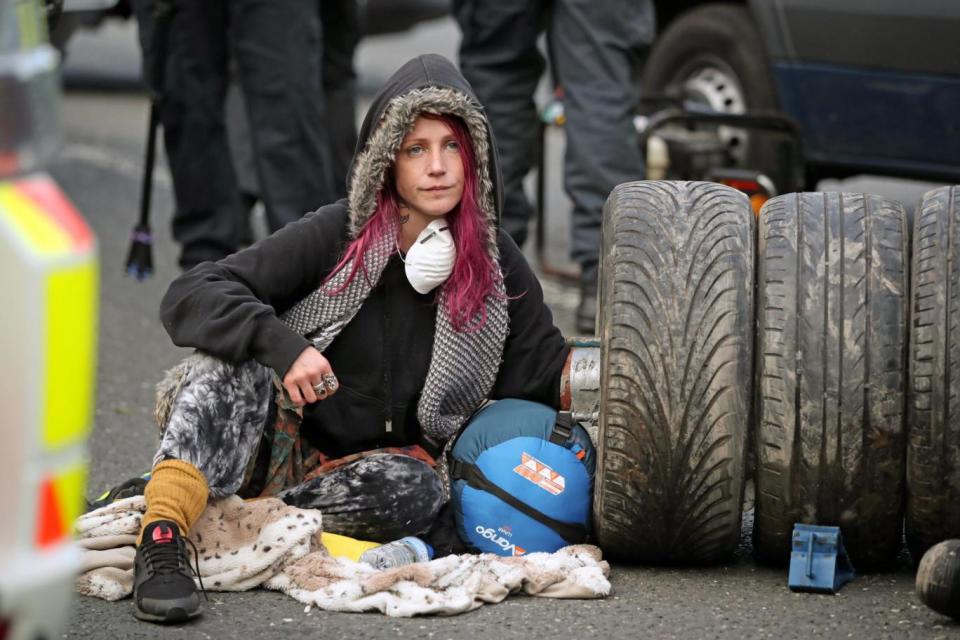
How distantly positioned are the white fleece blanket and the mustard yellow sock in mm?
83

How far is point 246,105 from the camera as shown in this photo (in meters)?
5.71

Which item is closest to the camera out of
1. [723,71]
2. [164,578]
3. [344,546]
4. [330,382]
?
[164,578]

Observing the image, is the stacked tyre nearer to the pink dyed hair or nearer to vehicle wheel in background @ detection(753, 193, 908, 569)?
vehicle wheel in background @ detection(753, 193, 908, 569)

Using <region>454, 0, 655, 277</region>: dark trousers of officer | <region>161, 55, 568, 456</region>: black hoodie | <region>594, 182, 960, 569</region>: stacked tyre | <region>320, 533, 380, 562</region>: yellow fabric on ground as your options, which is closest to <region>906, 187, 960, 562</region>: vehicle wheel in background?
<region>594, 182, 960, 569</region>: stacked tyre

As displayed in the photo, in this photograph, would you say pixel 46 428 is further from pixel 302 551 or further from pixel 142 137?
pixel 142 137

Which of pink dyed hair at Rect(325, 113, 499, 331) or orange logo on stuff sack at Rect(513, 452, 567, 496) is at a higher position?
pink dyed hair at Rect(325, 113, 499, 331)

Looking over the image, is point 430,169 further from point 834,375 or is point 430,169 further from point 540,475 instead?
point 834,375

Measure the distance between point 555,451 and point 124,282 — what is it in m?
3.42

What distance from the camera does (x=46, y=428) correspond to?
1979mm

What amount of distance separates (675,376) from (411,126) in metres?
0.84

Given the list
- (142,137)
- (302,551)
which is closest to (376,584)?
(302,551)

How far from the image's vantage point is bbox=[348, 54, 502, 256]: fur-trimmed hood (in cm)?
367

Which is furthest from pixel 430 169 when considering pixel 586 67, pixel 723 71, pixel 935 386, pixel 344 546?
pixel 723 71

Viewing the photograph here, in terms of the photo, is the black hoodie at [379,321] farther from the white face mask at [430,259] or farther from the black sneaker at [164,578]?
the black sneaker at [164,578]
